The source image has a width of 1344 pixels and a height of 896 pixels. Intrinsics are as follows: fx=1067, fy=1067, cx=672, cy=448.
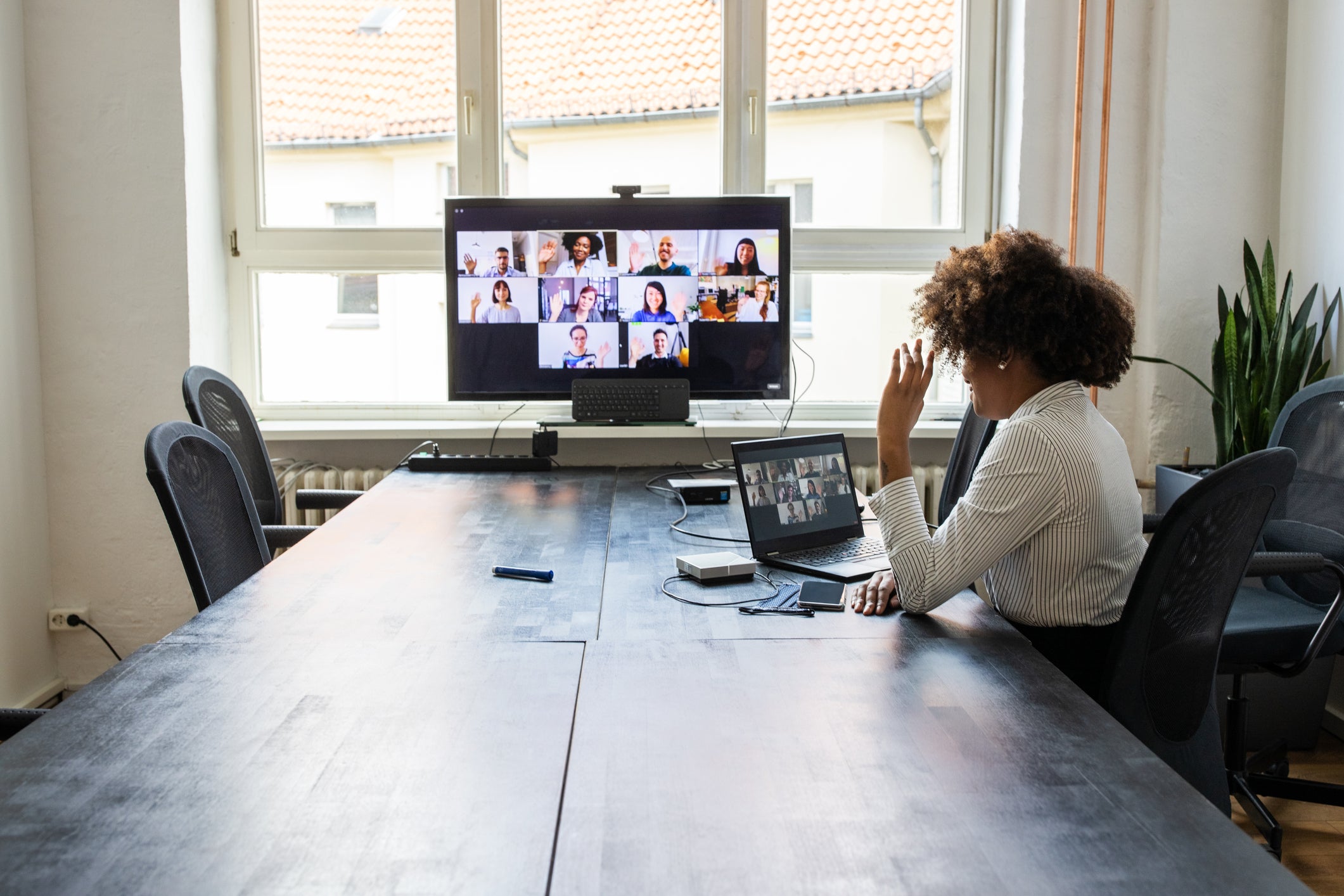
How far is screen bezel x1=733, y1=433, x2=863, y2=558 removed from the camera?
6.47ft

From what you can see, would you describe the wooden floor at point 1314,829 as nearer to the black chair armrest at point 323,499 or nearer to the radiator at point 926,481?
the radiator at point 926,481

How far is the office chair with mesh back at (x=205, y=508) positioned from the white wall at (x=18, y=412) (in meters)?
1.53

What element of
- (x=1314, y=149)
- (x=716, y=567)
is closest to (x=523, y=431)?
(x=716, y=567)

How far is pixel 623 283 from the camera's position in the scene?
338 cm

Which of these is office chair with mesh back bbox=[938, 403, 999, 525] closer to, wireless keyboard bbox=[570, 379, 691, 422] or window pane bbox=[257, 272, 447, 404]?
wireless keyboard bbox=[570, 379, 691, 422]

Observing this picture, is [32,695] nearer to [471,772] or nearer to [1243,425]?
[471,772]

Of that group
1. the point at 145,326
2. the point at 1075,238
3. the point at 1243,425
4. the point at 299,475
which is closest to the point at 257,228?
the point at 145,326

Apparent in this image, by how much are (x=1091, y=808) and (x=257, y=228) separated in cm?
Answer: 350

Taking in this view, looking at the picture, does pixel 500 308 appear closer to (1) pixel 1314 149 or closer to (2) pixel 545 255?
(2) pixel 545 255

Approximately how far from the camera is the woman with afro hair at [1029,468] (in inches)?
62.4

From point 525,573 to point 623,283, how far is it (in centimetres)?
171

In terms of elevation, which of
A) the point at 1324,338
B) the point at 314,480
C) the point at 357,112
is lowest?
the point at 314,480

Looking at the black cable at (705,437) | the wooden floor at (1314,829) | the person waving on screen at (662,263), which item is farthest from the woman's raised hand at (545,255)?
the wooden floor at (1314,829)

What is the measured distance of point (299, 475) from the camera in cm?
360
